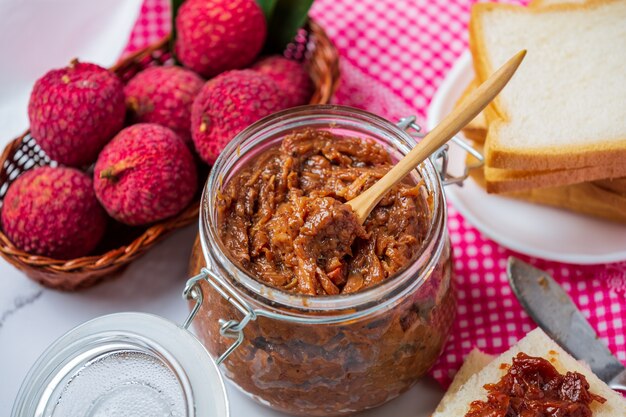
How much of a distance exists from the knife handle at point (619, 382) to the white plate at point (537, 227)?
0.28m

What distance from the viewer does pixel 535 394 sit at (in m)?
1.60

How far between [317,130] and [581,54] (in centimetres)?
80

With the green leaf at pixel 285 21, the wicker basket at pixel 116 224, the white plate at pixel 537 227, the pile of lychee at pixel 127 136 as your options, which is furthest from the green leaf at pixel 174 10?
the white plate at pixel 537 227

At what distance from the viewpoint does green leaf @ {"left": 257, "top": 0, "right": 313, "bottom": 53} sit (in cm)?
213

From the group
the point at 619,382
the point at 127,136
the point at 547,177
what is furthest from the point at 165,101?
the point at 619,382

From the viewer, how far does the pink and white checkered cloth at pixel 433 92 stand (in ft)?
6.39

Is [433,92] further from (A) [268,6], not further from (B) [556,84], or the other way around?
(A) [268,6]

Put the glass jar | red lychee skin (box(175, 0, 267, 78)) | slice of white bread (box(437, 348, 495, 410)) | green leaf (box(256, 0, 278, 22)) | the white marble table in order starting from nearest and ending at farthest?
the glass jar → slice of white bread (box(437, 348, 495, 410)) → the white marble table → red lychee skin (box(175, 0, 267, 78)) → green leaf (box(256, 0, 278, 22))

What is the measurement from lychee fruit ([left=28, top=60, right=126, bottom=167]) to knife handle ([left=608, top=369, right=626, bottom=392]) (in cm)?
126

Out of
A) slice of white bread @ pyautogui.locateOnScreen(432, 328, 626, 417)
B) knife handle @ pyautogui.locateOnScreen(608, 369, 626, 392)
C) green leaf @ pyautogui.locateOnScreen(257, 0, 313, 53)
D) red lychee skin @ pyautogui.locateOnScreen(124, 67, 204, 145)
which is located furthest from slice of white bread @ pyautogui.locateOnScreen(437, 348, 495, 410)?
green leaf @ pyautogui.locateOnScreen(257, 0, 313, 53)

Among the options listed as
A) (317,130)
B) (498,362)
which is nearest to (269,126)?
(317,130)

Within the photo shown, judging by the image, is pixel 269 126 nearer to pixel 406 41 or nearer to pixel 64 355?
pixel 64 355

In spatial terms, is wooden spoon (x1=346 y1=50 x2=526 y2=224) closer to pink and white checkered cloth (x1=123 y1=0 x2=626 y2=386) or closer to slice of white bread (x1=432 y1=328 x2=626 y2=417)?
slice of white bread (x1=432 y1=328 x2=626 y2=417)

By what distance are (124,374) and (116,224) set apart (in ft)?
1.69
